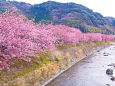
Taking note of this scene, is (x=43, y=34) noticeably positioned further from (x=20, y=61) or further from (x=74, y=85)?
(x=74, y=85)

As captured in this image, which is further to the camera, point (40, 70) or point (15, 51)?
point (40, 70)

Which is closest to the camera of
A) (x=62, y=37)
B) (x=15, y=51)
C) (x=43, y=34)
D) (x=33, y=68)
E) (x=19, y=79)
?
(x=15, y=51)

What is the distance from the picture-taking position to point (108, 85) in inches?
837

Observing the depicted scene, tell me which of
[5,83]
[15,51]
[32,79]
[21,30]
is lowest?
[32,79]

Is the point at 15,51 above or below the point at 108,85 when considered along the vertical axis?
above

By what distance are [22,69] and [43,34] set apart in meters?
6.93

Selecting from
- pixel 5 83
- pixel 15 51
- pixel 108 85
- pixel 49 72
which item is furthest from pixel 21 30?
pixel 108 85

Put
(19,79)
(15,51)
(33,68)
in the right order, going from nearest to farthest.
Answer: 1. (15,51)
2. (19,79)
3. (33,68)

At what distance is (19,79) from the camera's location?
→ 1634cm

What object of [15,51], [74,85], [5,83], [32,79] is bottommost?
[74,85]

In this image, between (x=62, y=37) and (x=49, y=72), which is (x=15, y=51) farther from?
(x=62, y=37)

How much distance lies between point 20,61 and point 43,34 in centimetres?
607

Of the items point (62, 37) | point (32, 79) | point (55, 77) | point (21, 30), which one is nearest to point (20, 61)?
point (32, 79)

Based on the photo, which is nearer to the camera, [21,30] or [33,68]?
[21,30]
